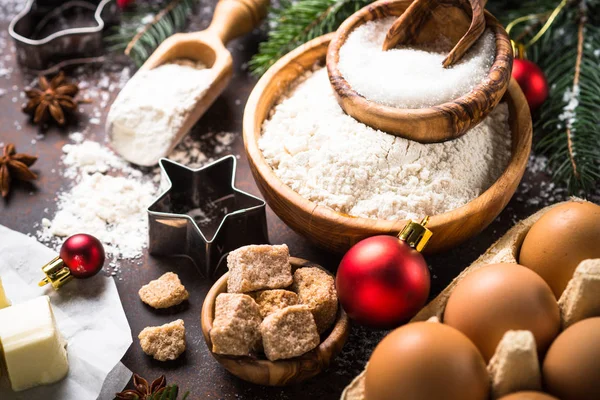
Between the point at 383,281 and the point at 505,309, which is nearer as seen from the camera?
the point at 505,309

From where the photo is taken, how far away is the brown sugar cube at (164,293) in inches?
56.4

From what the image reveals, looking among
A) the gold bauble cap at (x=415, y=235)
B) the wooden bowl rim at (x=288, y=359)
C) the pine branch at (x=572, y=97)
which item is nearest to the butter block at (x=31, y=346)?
the wooden bowl rim at (x=288, y=359)

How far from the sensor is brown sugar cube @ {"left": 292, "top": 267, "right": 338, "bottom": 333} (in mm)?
1278

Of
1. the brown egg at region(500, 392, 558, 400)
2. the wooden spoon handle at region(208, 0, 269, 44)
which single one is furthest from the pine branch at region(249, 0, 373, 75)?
the brown egg at region(500, 392, 558, 400)

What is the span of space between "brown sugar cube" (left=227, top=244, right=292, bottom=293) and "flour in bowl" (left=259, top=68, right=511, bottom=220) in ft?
0.44

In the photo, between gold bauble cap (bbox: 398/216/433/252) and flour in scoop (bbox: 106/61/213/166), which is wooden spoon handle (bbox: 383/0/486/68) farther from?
flour in scoop (bbox: 106/61/213/166)

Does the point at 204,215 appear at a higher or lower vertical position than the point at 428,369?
lower

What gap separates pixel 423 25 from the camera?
1.55m

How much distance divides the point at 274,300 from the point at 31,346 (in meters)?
0.44

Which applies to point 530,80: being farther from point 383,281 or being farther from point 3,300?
point 3,300

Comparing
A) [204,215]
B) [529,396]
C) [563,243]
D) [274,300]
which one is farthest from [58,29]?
[529,396]

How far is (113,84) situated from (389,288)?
1.12 metres

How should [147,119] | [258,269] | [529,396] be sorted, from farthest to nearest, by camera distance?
[147,119] < [258,269] < [529,396]

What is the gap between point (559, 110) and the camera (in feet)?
5.70
